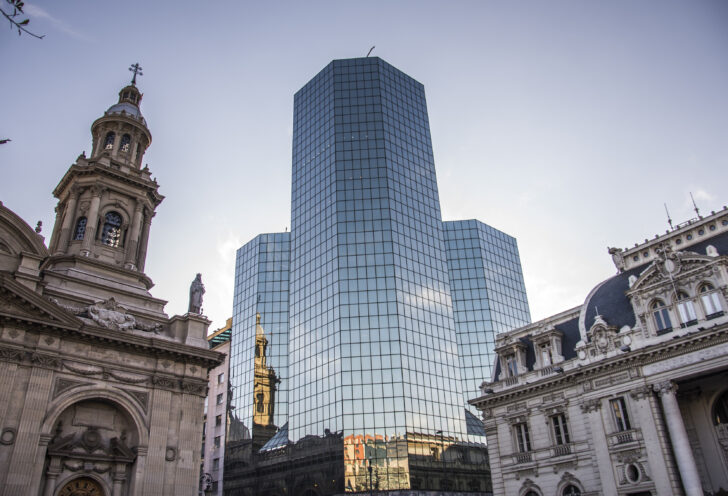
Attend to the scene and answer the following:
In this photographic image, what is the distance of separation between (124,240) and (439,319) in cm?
4361

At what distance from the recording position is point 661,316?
3769 centimetres

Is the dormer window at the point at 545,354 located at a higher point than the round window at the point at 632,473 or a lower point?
higher

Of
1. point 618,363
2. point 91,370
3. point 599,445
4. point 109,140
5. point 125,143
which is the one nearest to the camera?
point 91,370

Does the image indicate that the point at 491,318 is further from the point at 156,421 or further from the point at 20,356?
the point at 20,356

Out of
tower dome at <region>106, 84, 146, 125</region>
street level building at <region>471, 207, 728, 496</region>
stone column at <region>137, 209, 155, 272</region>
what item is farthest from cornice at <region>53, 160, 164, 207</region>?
street level building at <region>471, 207, 728, 496</region>

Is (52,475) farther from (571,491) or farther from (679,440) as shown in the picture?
(679,440)

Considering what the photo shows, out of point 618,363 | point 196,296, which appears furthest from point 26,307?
point 618,363

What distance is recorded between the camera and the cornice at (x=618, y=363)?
34.4 metres

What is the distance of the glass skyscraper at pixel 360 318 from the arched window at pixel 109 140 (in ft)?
108

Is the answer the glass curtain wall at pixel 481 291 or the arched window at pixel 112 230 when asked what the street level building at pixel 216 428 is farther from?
the arched window at pixel 112 230

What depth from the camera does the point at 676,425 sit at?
1356 inches

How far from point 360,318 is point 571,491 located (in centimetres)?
3530

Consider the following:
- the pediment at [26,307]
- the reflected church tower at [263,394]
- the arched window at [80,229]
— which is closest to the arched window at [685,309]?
the pediment at [26,307]

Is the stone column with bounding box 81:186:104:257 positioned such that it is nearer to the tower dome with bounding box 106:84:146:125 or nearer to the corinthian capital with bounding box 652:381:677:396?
the tower dome with bounding box 106:84:146:125
